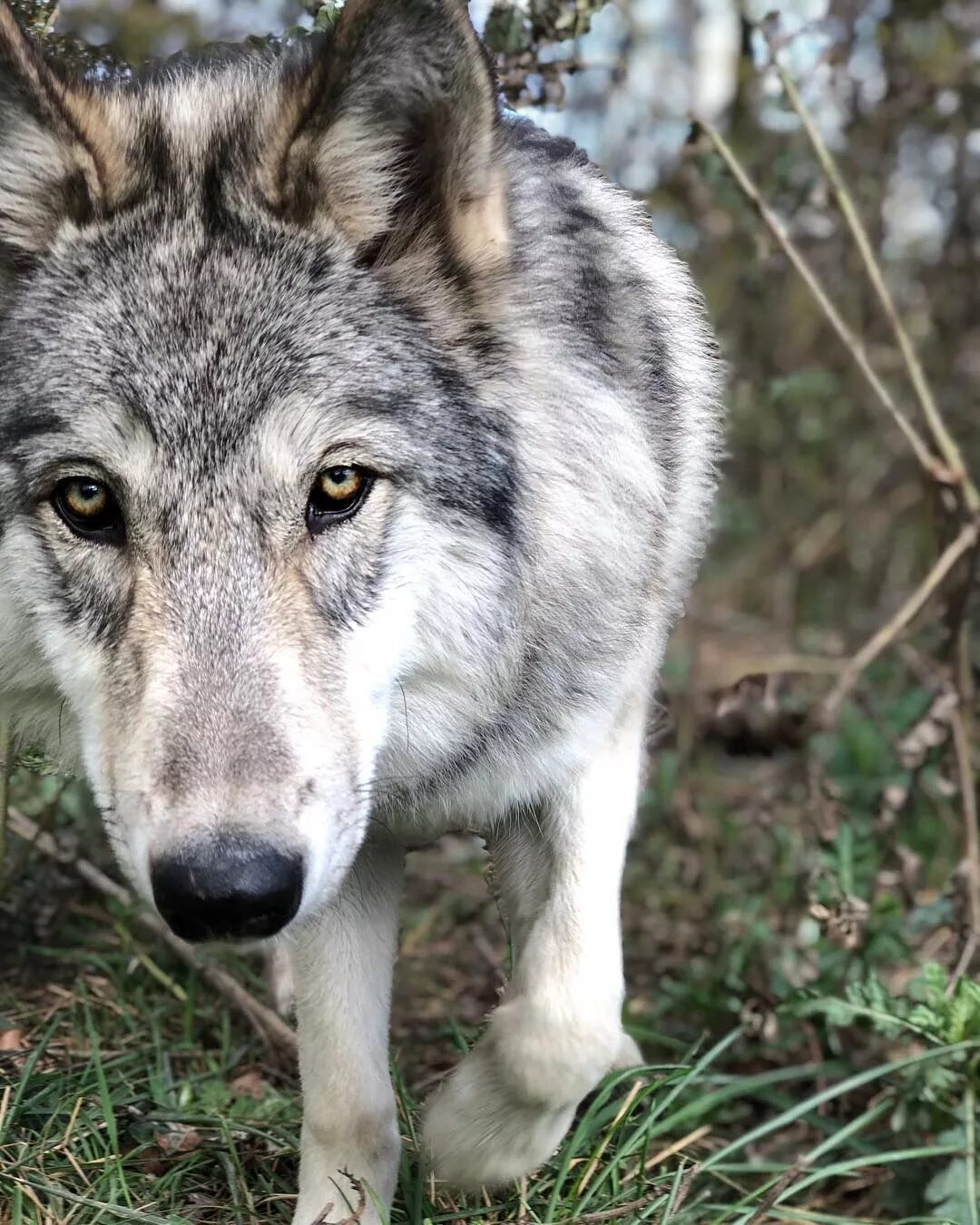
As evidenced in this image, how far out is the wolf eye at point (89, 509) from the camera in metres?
2.01

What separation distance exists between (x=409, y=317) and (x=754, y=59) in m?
2.07

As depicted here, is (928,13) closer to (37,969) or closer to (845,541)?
(845,541)

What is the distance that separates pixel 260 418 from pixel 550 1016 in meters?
1.04

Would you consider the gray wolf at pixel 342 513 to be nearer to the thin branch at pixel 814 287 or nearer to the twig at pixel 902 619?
the thin branch at pixel 814 287

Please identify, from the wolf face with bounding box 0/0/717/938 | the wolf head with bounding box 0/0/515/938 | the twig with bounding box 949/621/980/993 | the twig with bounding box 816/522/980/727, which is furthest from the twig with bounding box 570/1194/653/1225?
the twig with bounding box 816/522/980/727

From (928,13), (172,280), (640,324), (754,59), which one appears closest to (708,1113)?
(640,324)

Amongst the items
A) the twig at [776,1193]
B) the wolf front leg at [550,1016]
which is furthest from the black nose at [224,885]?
the twig at [776,1193]

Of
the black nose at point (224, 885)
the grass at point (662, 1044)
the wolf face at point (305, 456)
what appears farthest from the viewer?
the grass at point (662, 1044)

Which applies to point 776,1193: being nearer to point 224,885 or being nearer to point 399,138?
point 224,885

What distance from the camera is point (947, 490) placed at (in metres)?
3.76

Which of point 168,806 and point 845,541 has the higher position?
point 168,806

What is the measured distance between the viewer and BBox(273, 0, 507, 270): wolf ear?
196 cm

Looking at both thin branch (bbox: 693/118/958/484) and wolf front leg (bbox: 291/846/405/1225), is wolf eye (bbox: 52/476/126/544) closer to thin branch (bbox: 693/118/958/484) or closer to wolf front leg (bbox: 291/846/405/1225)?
wolf front leg (bbox: 291/846/405/1225)

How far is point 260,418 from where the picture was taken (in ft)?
6.51
